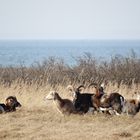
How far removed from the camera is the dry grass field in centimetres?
1166

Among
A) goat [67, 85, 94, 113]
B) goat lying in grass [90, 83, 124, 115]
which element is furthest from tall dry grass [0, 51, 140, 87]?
goat lying in grass [90, 83, 124, 115]

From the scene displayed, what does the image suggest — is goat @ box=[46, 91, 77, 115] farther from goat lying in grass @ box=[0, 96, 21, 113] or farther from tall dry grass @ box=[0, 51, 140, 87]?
tall dry grass @ box=[0, 51, 140, 87]

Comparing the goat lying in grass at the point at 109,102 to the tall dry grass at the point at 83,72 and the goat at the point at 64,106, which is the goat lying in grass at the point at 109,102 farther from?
the tall dry grass at the point at 83,72

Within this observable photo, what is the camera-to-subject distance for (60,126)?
509 inches

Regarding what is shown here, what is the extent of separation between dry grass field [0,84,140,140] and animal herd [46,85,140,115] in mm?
305

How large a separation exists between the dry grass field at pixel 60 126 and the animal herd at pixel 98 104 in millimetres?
305

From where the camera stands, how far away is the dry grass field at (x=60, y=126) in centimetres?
1166

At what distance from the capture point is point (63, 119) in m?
13.9

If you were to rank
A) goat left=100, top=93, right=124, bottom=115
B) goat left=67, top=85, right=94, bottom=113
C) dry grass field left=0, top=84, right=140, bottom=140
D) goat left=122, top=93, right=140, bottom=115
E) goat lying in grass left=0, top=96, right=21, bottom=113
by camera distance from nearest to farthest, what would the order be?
dry grass field left=0, top=84, right=140, bottom=140 < goat left=122, top=93, right=140, bottom=115 < goat left=100, top=93, right=124, bottom=115 < goat left=67, top=85, right=94, bottom=113 < goat lying in grass left=0, top=96, right=21, bottom=113

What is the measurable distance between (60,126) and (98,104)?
88.8 inches

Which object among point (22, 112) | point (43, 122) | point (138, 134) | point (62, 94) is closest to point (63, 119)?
point (43, 122)

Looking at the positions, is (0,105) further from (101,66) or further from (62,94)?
(101,66)

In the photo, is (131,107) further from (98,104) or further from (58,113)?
(58,113)

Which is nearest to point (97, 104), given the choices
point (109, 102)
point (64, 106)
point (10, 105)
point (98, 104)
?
point (98, 104)
